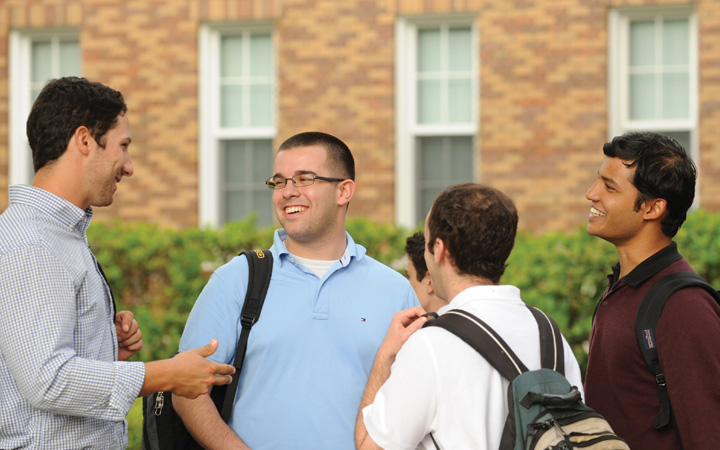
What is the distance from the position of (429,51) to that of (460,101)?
2.19ft

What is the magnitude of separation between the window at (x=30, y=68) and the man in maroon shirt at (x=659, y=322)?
8650 mm

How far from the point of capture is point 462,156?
9898 mm

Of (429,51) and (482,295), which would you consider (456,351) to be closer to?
(482,295)

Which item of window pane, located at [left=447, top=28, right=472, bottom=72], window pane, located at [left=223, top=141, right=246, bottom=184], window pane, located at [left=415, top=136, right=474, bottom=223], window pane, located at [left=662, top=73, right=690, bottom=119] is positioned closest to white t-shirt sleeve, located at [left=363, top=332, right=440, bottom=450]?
window pane, located at [left=415, top=136, right=474, bottom=223]

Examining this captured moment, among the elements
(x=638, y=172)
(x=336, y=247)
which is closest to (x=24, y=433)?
(x=336, y=247)

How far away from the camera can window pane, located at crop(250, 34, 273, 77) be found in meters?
10.2

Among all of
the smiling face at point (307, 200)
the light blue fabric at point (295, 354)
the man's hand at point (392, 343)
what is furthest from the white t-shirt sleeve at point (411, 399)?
the smiling face at point (307, 200)

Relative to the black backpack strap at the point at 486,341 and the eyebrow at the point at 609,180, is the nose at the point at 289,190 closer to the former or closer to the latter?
the black backpack strap at the point at 486,341

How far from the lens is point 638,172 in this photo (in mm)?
3324

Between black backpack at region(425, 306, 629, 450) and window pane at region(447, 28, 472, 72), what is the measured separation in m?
7.29

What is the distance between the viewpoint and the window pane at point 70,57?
1066 cm

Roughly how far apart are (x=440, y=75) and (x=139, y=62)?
140 inches

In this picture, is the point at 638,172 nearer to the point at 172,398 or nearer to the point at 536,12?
the point at 172,398

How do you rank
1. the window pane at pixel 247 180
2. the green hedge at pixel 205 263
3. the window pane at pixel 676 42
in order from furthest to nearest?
the window pane at pixel 247 180
the window pane at pixel 676 42
the green hedge at pixel 205 263
